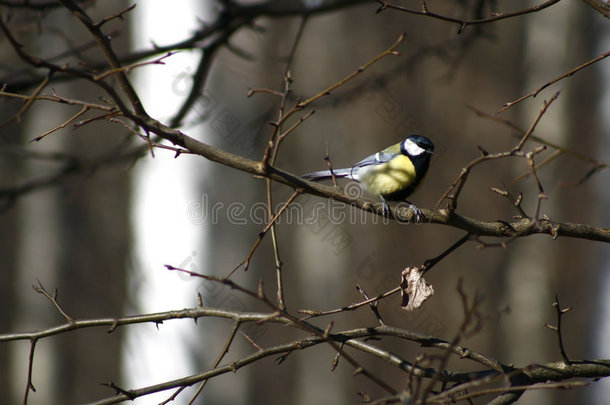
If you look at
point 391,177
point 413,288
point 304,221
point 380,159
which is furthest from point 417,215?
point 304,221

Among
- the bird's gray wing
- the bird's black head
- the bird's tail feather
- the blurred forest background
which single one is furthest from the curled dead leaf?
the blurred forest background

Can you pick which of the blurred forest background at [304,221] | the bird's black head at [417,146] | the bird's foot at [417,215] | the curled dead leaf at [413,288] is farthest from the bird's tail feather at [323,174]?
the blurred forest background at [304,221]

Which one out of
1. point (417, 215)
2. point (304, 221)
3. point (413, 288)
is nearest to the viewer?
point (413, 288)

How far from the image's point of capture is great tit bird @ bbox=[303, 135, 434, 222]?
120 inches

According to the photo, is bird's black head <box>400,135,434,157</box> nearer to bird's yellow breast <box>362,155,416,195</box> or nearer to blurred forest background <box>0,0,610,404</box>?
bird's yellow breast <box>362,155,416,195</box>

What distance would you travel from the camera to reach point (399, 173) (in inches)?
121

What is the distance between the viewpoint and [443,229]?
6.90 m

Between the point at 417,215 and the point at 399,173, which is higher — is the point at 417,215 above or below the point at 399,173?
below

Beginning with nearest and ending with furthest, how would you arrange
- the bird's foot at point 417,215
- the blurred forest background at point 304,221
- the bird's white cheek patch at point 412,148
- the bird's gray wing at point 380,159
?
the bird's foot at point 417,215 < the bird's white cheek patch at point 412,148 < the bird's gray wing at point 380,159 < the blurred forest background at point 304,221

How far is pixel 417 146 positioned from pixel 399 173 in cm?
21

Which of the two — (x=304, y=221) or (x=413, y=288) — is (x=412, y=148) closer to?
(x=413, y=288)

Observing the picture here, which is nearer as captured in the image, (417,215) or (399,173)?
(417,215)

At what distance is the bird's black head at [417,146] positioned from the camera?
10.0ft

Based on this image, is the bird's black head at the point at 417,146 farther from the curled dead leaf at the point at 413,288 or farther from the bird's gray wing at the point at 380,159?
the curled dead leaf at the point at 413,288
